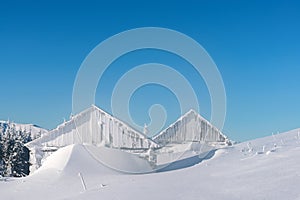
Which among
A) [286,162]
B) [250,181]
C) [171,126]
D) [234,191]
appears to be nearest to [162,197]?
[234,191]

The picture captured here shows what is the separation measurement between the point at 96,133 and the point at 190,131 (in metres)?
11.4

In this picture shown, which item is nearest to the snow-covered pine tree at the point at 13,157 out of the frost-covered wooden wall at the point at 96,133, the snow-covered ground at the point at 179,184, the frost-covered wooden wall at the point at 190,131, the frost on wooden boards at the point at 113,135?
the frost on wooden boards at the point at 113,135

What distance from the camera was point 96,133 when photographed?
31.6m

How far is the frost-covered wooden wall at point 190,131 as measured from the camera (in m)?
38.5

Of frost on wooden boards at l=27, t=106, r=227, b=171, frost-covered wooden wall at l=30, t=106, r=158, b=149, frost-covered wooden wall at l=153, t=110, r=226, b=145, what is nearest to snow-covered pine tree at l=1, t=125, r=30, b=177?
frost on wooden boards at l=27, t=106, r=227, b=171

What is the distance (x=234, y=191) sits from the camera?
10.8m

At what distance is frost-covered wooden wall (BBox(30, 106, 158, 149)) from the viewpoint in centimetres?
3061

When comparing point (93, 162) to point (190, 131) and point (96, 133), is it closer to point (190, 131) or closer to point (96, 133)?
point (96, 133)

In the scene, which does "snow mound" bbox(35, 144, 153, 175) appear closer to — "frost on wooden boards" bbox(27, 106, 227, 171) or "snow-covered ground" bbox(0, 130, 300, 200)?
"snow-covered ground" bbox(0, 130, 300, 200)

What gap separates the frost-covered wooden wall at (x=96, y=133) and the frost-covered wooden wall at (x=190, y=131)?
26.3 feet

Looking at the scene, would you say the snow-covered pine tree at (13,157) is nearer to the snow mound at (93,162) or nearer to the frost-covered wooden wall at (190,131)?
the frost-covered wooden wall at (190,131)

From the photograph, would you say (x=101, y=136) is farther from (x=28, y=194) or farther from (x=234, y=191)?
(x=234, y=191)

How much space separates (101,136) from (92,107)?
2.60 metres

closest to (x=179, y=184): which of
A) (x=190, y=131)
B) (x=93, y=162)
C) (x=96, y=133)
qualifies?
(x=93, y=162)
